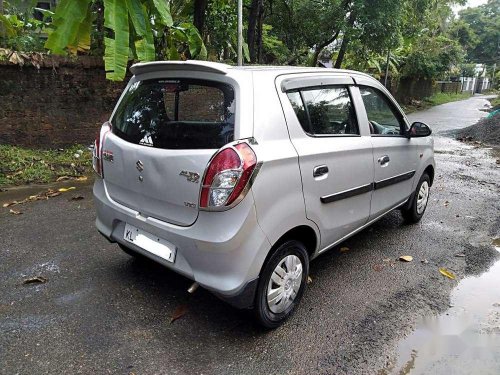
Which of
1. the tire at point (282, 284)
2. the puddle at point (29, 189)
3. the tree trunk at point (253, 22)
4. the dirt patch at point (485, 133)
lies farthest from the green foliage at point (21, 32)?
the dirt patch at point (485, 133)

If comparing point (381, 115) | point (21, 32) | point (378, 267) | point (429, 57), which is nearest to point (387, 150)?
point (381, 115)

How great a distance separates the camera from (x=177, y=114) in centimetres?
281

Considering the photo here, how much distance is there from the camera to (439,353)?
264cm

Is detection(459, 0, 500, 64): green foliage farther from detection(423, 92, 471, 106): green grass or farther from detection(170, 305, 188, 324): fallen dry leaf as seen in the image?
detection(170, 305, 188, 324): fallen dry leaf

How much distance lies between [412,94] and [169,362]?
1009 inches

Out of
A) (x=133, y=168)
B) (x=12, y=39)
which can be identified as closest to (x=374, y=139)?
(x=133, y=168)

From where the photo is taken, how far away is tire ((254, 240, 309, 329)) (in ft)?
8.48

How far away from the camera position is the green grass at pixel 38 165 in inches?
233

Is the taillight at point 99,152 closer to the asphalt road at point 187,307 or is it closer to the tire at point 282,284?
the asphalt road at point 187,307

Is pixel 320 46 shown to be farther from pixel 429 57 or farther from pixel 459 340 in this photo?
pixel 429 57

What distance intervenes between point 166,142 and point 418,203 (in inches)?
130

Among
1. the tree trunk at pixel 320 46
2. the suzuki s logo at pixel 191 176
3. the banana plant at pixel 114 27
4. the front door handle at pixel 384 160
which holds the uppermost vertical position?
the tree trunk at pixel 320 46

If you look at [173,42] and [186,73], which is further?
[173,42]

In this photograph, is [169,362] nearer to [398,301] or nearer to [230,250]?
[230,250]
